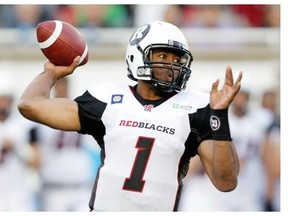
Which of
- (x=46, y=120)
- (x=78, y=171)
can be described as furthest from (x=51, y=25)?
(x=78, y=171)

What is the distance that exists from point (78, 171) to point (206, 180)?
128cm

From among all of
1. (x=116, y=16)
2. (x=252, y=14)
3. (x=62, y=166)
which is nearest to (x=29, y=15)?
(x=116, y=16)

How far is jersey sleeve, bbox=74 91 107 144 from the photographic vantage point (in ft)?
16.9

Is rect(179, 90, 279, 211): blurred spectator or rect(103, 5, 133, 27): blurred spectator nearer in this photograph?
rect(179, 90, 279, 211): blurred spectator

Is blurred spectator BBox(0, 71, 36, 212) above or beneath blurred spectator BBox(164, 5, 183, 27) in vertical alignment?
beneath

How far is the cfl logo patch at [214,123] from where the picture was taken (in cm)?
486

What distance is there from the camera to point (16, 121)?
9.27 m

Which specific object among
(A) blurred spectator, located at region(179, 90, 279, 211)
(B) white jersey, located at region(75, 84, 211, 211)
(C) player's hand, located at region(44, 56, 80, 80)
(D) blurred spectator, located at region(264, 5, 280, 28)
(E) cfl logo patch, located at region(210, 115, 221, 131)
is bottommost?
(A) blurred spectator, located at region(179, 90, 279, 211)

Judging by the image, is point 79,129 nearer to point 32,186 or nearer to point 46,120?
point 46,120

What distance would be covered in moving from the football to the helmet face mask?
29 centimetres

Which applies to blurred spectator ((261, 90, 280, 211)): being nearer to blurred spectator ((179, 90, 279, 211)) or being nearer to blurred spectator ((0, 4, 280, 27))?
blurred spectator ((179, 90, 279, 211))

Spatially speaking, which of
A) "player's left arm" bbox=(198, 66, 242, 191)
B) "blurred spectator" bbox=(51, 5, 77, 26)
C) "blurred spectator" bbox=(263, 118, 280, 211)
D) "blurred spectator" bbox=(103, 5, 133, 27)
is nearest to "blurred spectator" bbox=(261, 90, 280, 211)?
"blurred spectator" bbox=(263, 118, 280, 211)

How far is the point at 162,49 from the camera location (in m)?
5.23

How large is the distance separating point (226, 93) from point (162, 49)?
56cm
